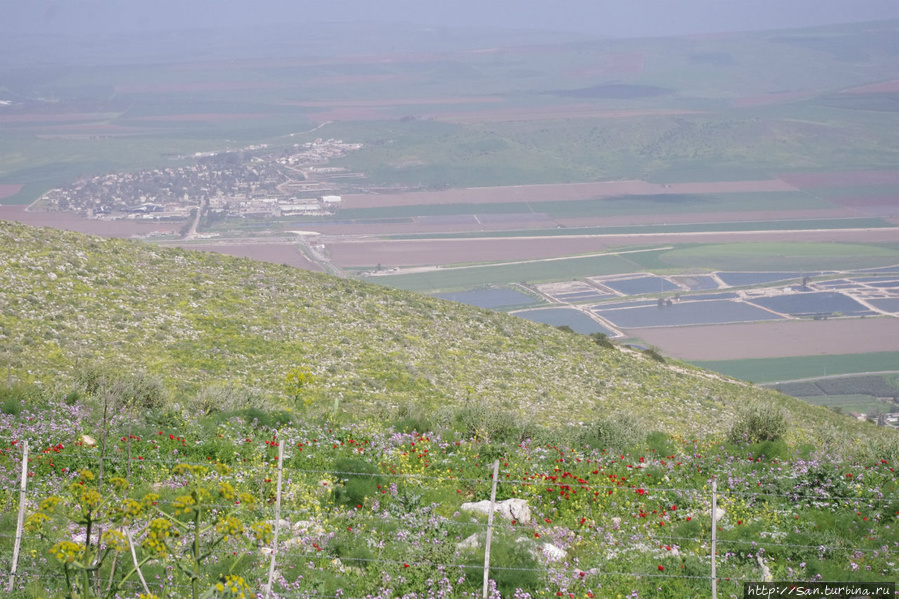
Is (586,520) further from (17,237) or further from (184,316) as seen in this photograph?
(17,237)

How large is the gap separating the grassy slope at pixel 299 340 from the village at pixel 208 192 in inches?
4488

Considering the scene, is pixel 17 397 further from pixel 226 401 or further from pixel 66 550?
pixel 66 550

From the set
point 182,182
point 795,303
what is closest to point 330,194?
point 182,182

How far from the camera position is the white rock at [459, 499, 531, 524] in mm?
10832

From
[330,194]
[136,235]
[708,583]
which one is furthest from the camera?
[330,194]

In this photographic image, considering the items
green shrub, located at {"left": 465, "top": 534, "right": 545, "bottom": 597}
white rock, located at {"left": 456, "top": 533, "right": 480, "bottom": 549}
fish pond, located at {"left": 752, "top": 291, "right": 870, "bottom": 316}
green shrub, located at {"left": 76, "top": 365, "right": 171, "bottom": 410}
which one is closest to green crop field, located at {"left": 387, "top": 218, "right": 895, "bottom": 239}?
fish pond, located at {"left": 752, "top": 291, "right": 870, "bottom": 316}

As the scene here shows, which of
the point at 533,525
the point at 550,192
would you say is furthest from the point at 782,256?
the point at 533,525

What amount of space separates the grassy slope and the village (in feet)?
374

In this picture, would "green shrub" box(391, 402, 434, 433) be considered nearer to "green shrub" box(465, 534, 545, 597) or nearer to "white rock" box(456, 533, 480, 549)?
"white rock" box(456, 533, 480, 549)

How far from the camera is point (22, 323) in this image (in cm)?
2055

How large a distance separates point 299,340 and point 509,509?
1401 centimetres

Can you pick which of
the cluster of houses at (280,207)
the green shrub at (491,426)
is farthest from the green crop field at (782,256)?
the green shrub at (491,426)

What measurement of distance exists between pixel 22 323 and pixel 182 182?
161 m

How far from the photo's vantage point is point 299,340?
23.9 metres
